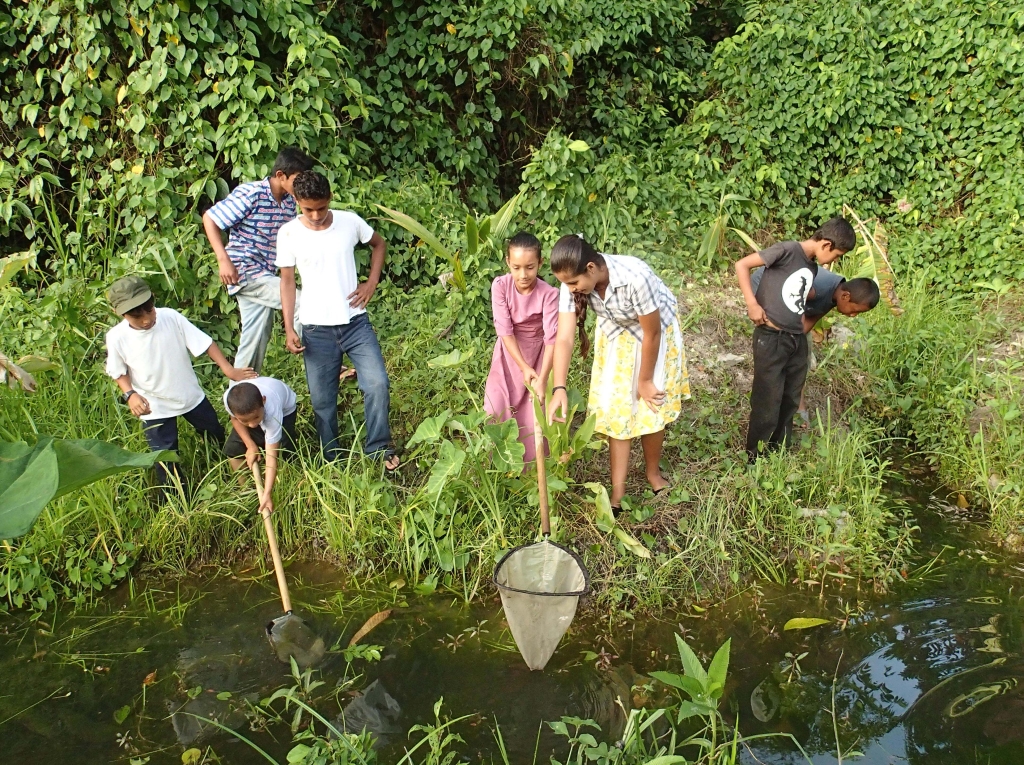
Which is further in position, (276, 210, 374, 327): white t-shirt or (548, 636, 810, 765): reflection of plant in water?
(276, 210, 374, 327): white t-shirt

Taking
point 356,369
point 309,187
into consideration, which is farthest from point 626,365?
point 309,187

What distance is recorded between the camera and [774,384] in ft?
12.7

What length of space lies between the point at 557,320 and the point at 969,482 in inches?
97.4

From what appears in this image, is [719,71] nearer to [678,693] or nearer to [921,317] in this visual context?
[921,317]

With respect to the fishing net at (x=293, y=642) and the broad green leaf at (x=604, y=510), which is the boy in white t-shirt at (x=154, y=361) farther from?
the broad green leaf at (x=604, y=510)

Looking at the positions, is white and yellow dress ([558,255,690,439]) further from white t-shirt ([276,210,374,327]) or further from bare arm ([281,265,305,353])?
bare arm ([281,265,305,353])

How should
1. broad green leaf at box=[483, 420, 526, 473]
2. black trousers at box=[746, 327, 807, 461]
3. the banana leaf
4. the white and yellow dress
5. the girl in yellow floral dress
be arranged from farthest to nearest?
the banana leaf → black trousers at box=[746, 327, 807, 461] → broad green leaf at box=[483, 420, 526, 473] → the white and yellow dress → the girl in yellow floral dress

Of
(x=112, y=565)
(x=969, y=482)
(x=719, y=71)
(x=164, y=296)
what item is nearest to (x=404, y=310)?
(x=164, y=296)

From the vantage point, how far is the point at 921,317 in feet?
18.3

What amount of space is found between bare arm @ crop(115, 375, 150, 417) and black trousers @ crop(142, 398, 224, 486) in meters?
0.12

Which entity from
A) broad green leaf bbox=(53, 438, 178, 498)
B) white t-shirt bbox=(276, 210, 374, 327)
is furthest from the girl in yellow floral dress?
broad green leaf bbox=(53, 438, 178, 498)

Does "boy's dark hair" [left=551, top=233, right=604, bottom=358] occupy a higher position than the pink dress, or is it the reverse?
"boy's dark hair" [left=551, top=233, right=604, bottom=358]

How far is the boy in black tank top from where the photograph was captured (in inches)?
143

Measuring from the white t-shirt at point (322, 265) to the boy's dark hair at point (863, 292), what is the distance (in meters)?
2.49
